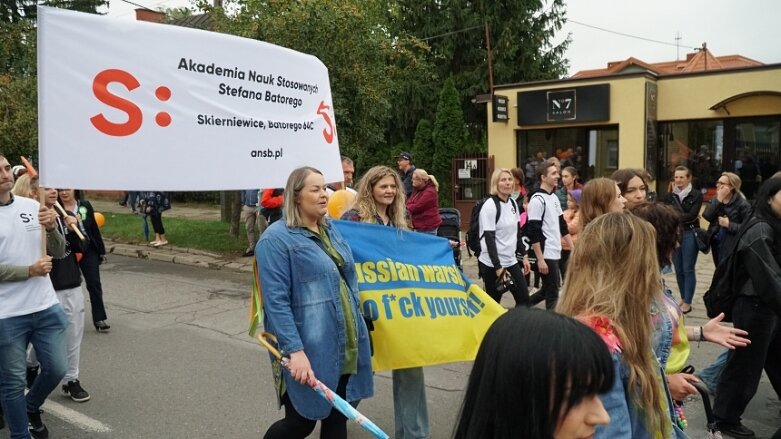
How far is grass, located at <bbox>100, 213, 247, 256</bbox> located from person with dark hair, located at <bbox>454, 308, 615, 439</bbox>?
1105 centimetres

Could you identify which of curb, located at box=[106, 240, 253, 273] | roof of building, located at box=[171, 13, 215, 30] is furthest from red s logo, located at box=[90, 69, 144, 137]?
roof of building, located at box=[171, 13, 215, 30]

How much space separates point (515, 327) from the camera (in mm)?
1286

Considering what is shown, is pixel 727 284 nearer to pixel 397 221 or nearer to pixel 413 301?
pixel 413 301

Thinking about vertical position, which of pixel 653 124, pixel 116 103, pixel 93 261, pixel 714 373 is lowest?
pixel 714 373

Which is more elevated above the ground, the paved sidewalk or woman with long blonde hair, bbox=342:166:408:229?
woman with long blonde hair, bbox=342:166:408:229

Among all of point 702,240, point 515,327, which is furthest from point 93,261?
point 702,240

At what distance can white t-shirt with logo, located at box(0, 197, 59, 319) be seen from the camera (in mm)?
3699

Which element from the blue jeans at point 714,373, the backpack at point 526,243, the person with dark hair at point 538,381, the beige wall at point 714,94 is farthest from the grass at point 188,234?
the person with dark hair at point 538,381

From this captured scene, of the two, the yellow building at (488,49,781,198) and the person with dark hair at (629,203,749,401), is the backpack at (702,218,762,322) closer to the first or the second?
the person with dark hair at (629,203,749,401)

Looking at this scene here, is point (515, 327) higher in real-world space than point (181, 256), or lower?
higher

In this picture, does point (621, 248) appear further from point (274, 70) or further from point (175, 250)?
point (175, 250)

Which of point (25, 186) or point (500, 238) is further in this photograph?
point (500, 238)

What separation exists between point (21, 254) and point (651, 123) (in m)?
13.2

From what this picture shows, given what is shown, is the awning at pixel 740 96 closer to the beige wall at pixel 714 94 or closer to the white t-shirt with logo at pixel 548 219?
the beige wall at pixel 714 94
